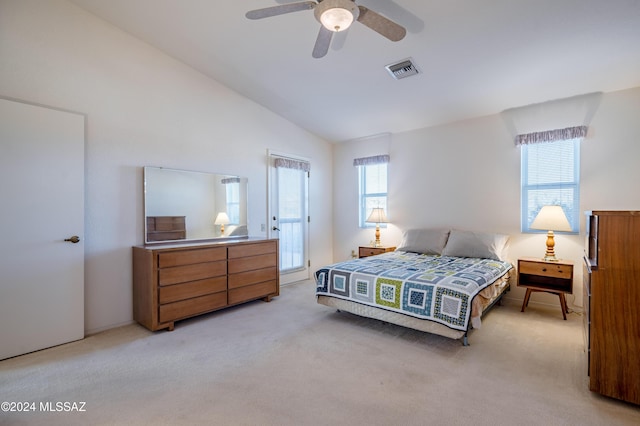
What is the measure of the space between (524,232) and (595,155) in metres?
1.10

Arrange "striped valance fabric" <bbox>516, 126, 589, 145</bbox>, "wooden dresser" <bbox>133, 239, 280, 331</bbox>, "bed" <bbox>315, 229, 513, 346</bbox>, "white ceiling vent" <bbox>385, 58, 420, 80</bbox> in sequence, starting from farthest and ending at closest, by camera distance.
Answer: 1. "striped valance fabric" <bbox>516, 126, 589, 145</bbox>
2. "white ceiling vent" <bbox>385, 58, 420, 80</bbox>
3. "wooden dresser" <bbox>133, 239, 280, 331</bbox>
4. "bed" <bbox>315, 229, 513, 346</bbox>

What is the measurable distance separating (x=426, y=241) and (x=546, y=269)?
1.36 m

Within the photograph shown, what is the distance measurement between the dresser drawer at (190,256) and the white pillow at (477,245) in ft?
9.46

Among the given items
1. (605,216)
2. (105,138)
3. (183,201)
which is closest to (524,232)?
(605,216)

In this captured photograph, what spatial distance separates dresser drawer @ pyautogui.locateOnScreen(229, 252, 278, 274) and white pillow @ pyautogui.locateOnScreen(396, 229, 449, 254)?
1.88 m

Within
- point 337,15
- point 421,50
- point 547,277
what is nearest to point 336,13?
point 337,15

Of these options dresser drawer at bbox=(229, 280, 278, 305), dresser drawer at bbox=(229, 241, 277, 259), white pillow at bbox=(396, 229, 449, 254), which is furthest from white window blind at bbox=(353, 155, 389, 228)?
dresser drawer at bbox=(229, 280, 278, 305)

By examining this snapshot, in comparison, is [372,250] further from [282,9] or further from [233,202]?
[282,9]

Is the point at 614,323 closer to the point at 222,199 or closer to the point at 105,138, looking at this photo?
the point at 222,199

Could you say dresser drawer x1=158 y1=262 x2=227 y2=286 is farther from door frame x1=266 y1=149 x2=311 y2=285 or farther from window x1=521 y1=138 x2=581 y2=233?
window x1=521 y1=138 x2=581 y2=233

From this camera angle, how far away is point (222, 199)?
12.9 feet

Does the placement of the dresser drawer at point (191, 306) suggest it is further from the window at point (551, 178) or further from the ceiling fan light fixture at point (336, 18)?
the window at point (551, 178)

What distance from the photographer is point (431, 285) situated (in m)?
2.59

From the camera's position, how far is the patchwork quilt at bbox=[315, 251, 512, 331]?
2.47 meters
